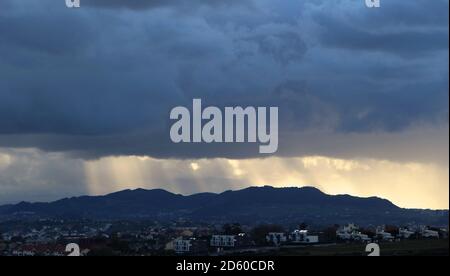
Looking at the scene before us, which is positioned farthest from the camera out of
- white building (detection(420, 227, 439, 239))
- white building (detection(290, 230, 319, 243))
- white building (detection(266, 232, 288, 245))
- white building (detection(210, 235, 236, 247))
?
white building (detection(420, 227, 439, 239))

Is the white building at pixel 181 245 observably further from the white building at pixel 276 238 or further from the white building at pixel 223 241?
the white building at pixel 276 238

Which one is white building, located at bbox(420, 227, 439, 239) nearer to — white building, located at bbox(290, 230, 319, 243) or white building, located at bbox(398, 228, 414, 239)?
white building, located at bbox(398, 228, 414, 239)

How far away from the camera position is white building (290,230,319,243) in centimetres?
5175

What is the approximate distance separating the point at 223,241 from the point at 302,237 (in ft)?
16.3

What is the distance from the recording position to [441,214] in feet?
190

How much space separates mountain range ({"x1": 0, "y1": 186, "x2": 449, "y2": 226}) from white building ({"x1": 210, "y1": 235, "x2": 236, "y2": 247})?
5.31m

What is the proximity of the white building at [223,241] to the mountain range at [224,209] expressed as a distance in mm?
5313

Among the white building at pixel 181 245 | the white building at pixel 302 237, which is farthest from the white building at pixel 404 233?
the white building at pixel 181 245

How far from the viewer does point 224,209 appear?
196 ft

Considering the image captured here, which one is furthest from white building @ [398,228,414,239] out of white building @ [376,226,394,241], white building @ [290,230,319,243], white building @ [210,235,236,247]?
white building @ [210,235,236,247]

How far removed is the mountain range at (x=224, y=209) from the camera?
5741cm

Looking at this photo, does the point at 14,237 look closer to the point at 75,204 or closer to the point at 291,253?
the point at 75,204

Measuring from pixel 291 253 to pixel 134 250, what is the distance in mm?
7958
